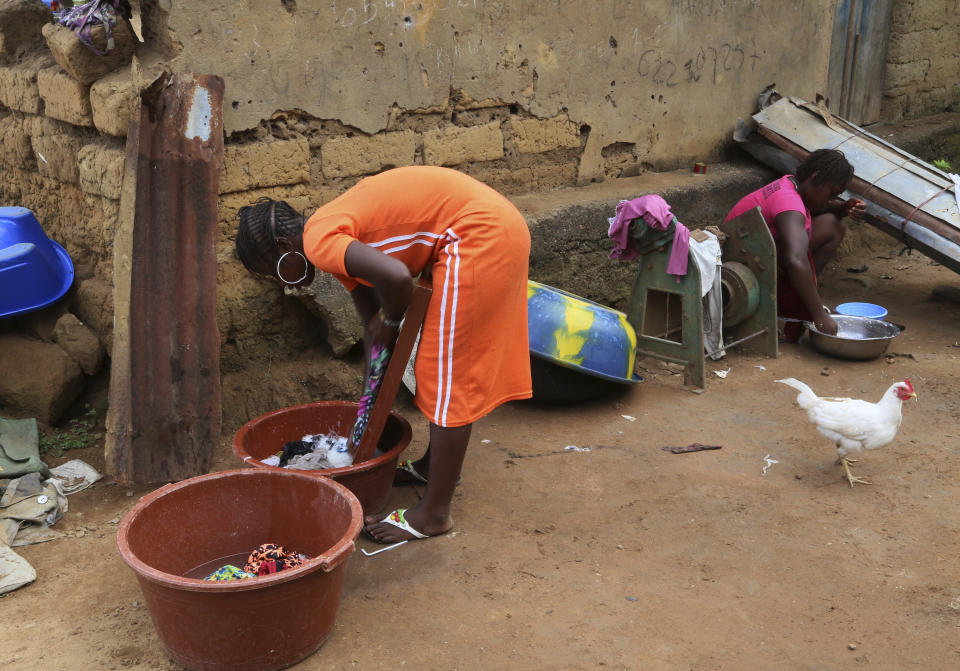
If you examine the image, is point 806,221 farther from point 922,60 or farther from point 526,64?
point 922,60

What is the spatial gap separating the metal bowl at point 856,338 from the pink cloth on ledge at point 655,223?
1.12 metres

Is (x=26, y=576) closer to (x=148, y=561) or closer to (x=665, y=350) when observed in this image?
(x=148, y=561)

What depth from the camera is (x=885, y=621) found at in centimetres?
267

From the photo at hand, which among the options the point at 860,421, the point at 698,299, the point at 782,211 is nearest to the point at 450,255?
the point at 860,421

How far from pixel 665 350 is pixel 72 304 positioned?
2.98 metres

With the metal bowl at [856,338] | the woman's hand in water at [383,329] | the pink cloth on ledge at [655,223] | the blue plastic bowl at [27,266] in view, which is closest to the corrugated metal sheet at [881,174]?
the metal bowl at [856,338]

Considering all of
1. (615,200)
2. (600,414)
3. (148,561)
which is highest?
(615,200)

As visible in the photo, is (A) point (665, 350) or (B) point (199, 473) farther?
(A) point (665, 350)

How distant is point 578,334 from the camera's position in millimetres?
4117

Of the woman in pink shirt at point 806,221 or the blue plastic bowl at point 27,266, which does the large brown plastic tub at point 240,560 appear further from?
the woman in pink shirt at point 806,221

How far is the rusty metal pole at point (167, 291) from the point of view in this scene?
3.44 m

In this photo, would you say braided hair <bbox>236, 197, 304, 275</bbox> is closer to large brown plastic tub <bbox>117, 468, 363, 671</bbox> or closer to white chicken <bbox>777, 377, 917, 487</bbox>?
large brown plastic tub <bbox>117, 468, 363, 671</bbox>

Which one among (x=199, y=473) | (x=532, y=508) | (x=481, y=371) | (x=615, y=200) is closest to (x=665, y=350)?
(x=615, y=200)

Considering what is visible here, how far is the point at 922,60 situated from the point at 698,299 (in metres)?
5.02
